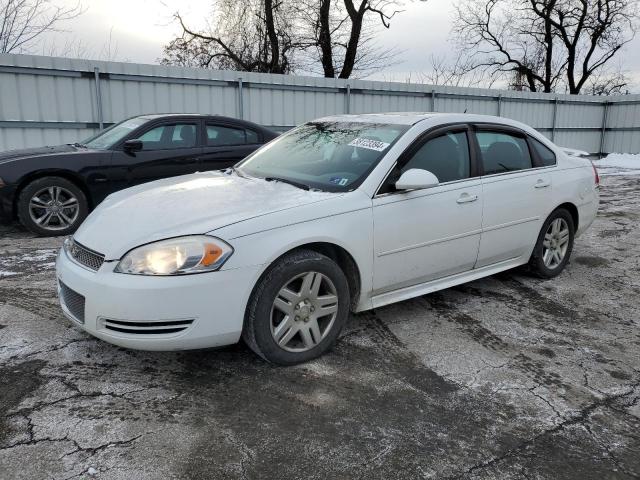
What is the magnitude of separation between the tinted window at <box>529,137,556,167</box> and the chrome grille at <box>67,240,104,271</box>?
3.78m

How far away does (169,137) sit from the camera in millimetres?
7414

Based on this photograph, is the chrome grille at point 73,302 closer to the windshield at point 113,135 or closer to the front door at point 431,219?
the front door at point 431,219

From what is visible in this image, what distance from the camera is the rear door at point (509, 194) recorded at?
4.34 m

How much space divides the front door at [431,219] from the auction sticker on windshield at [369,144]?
17cm

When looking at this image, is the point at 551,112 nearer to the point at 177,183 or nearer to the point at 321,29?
the point at 321,29

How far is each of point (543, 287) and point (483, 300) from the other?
2.48ft

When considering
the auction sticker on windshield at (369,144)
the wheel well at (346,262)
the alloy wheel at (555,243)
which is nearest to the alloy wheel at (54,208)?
the auction sticker on windshield at (369,144)

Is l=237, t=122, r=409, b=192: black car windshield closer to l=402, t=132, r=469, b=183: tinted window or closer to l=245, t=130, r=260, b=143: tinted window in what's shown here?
l=402, t=132, r=469, b=183: tinted window

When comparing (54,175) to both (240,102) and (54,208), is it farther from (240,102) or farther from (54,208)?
(240,102)

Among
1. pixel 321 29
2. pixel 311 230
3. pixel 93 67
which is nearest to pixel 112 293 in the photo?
pixel 311 230

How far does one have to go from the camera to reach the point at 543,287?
5.00 m

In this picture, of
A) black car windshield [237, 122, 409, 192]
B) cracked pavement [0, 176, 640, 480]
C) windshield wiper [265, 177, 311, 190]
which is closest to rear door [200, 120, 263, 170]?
black car windshield [237, 122, 409, 192]

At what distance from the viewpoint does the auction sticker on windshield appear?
387cm

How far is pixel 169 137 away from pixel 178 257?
4.91 m
